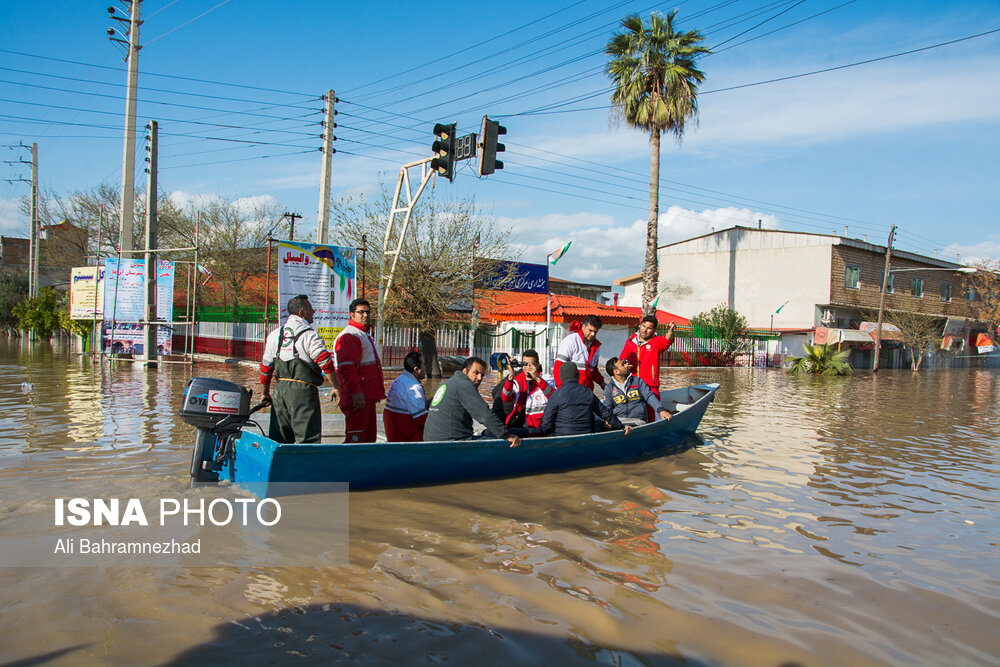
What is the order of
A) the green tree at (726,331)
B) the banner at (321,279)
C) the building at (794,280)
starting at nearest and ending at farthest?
the banner at (321,279) → the green tree at (726,331) → the building at (794,280)

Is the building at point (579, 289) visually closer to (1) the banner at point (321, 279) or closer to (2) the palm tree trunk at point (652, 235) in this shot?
(2) the palm tree trunk at point (652, 235)

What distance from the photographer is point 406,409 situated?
24.1 feet

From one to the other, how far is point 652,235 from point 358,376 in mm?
18571

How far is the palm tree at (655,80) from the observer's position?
24.5 meters

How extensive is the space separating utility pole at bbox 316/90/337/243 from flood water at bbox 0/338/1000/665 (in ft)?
23.7

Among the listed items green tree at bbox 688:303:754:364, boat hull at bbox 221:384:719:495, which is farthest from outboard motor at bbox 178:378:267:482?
green tree at bbox 688:303:754:364

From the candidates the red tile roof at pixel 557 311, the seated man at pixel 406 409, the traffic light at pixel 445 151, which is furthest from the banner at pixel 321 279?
the red tile roof at pixel 557 311

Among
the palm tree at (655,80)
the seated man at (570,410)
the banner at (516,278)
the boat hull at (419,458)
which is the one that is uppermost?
the palm tree at (655,80)

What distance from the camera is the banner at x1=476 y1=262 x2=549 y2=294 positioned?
63.6 ft

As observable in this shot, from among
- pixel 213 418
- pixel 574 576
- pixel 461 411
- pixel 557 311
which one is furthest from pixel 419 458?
pixel 557 311

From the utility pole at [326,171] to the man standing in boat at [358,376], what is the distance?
29.6 feet

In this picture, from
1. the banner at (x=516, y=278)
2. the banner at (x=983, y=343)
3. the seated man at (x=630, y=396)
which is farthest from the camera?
the banner at (x=983, y=343)

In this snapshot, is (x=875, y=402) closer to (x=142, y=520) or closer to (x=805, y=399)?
(x=805, y=399)

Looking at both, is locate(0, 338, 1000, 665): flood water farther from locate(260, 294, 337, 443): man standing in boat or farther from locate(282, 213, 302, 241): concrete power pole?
locate(282, 213, 302, 241): concrete power pole
